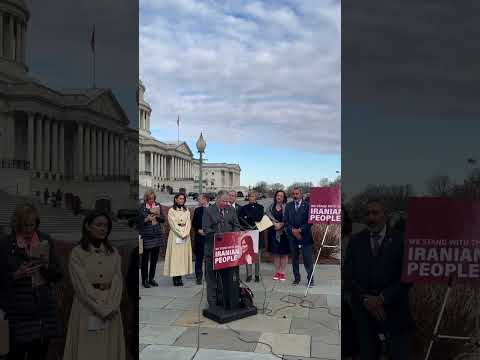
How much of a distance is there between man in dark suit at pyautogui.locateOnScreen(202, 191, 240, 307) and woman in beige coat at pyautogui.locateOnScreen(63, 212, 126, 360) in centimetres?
279

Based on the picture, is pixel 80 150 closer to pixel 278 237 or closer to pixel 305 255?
pixel 305 255

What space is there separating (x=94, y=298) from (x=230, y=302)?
3.06 m

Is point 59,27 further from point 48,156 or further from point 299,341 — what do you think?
point 299,341

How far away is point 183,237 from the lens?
804 cm

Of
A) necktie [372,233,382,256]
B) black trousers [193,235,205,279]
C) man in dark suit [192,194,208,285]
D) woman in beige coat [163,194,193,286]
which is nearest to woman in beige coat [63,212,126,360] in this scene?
necktie [372,233,382,256]

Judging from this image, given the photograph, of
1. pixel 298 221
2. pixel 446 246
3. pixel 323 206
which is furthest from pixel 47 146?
pixel 323 206

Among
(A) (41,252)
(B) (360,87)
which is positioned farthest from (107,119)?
(B) (360,87)

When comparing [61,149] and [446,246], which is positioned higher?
[61,149]

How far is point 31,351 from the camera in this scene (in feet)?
10.8

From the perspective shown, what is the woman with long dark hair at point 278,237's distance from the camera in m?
8.30

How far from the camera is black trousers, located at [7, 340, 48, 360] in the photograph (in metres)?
3.25

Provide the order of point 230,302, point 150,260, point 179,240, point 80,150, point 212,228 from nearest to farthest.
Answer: point 80,150, point 230,302, point 212,228, point 150,260, point 179,240

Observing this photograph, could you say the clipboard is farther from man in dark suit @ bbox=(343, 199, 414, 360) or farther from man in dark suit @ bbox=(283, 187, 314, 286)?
man in dark suit @ bbox=(343, 199, 414, 360)

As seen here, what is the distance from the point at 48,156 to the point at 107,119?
0.59 m
